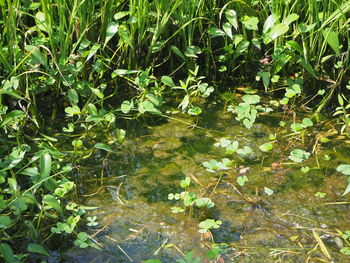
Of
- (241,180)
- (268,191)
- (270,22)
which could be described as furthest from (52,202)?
(270,22)

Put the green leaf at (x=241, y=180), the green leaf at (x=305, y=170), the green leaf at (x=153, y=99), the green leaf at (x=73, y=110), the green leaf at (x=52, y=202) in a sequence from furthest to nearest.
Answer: the green leaf at (x=153, y=99) → the green leaf at (x=73, y=110) → the green leaf at (x=305, y=170) → the green leaf at (x=241, y=180) → the green leaf at (x=52, y=202)

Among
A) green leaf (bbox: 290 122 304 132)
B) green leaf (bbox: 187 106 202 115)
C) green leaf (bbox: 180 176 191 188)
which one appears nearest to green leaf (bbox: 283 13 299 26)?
green leaf (bbox: 290 122 304 132)

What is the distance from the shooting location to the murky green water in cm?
194

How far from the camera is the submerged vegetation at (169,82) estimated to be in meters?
2.27

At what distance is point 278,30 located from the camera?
2.55 meters

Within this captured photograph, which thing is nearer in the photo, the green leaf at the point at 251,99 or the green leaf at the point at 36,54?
the green leaf at the point at 36,54

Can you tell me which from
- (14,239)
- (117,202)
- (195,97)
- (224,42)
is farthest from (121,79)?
(14,239)

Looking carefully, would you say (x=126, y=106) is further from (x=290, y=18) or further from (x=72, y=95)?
(x=290, y=18)

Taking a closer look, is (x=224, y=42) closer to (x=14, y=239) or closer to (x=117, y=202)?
(x=117, y=202)

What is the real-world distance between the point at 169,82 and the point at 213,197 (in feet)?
2.41

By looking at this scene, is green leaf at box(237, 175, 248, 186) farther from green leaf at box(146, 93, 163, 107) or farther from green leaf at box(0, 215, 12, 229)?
green leaf at box(0, 215, 12, 229)

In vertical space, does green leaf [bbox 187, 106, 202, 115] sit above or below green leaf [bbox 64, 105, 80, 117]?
below

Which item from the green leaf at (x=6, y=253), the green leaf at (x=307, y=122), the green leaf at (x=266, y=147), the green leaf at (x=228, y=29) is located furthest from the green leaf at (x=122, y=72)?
the green leaf at (x=6, y=253)

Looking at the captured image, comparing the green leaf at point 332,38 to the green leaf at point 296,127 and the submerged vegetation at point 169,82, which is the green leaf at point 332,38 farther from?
the green leaf at point 296,127
